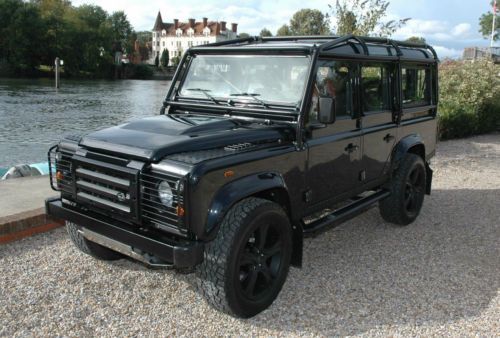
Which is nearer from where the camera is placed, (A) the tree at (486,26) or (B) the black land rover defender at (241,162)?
(B) the black land rover defender at (241,162)

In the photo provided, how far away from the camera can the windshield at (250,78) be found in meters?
4.34

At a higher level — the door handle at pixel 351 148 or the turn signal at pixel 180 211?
the door handle at pixel 351 148

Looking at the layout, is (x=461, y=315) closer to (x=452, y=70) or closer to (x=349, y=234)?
(x=349, y=234)

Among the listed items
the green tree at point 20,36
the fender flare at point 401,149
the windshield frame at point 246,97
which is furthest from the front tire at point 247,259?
the green tree at point 20,36

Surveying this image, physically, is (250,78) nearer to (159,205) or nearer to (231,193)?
(231,193)

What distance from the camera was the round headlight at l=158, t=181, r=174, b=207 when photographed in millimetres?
3344

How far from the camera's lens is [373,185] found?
18.3ft

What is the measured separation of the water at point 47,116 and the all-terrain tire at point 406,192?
839 cm

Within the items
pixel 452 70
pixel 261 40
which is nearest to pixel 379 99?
pixel 261 40

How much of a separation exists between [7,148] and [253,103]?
1617 cm

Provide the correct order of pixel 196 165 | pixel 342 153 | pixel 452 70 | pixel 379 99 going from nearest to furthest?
1. pixel 196 165
2. pixel 342 153
3. pixel 379 99
4. pixel 452 70

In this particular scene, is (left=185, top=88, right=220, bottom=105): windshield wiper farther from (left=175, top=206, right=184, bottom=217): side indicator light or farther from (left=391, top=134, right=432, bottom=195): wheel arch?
(left=391, top=134, right=432, bottom=195): wheel arch

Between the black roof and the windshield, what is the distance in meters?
0.10

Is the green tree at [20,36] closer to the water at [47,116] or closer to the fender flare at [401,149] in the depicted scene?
the water at [47,116]
